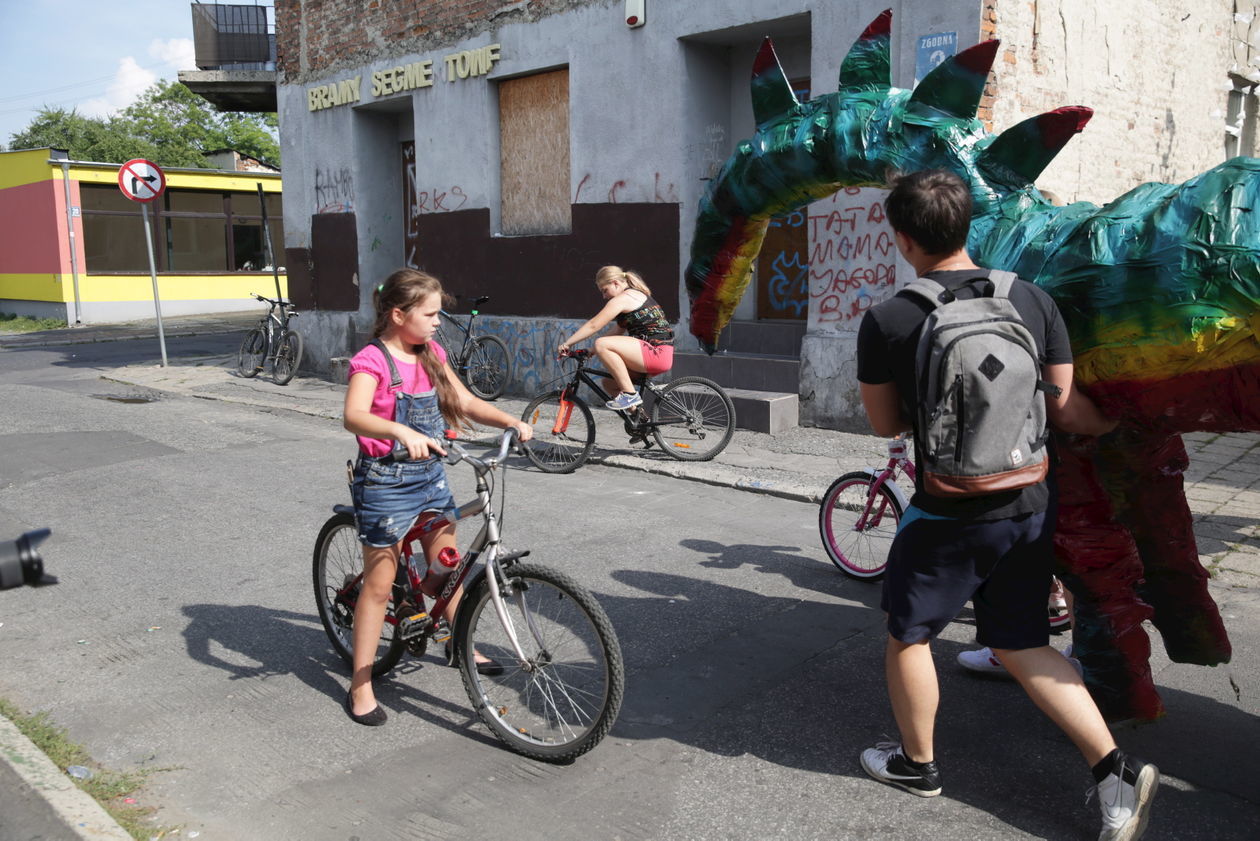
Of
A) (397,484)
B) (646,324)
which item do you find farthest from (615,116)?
(397,484)

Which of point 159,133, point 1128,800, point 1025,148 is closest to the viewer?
point 1128,800

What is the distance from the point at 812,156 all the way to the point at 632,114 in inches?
283

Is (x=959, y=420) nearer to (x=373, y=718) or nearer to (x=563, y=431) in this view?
(x=373, y=718)

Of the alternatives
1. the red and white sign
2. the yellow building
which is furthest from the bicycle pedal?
the yellow building

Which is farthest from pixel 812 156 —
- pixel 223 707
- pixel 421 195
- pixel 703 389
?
pixel 421 195

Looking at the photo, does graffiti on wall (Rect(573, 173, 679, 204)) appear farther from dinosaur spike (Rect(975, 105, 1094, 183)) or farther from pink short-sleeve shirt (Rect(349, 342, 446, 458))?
pink short-sleeve shirt (Rect(349, 342, 446, 458))

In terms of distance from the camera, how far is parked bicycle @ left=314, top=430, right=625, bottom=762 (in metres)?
3.45

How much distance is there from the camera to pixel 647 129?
1092 cm

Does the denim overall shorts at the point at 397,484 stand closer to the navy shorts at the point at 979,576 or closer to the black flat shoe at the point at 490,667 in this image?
the black flat shoe at the point at 490,667

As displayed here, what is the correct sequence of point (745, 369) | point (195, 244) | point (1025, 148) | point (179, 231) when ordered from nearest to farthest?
point (1025, 148) < point (745, 369) < point (179, 231) < point (195, 244)

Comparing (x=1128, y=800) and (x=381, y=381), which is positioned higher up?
(x=381, y=381)

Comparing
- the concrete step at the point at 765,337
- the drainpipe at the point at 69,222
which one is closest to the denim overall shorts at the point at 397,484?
the concrete step at the point at 765,337

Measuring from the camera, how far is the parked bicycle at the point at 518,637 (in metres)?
3.45

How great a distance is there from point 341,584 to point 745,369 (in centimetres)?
656
